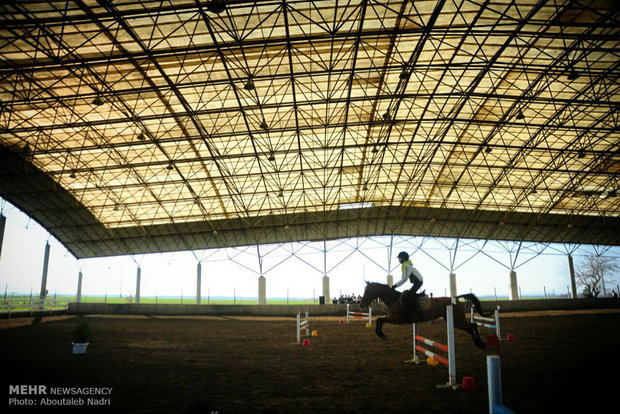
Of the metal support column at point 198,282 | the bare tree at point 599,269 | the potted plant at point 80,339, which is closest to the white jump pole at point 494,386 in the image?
the potted plant at point 80,339

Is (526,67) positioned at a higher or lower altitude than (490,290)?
higher

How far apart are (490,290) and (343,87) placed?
25.3 m

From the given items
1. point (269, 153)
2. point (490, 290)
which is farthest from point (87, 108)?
point (490, 290)

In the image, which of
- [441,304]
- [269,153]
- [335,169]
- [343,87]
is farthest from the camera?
[335,169]

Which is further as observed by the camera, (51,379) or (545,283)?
(545,283)

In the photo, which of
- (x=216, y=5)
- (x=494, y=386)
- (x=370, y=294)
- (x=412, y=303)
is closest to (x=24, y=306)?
(x=216, y=5)

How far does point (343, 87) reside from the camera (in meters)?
19.9

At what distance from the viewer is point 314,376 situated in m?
7.36

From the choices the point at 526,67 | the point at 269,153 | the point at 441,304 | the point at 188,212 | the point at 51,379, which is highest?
the point at 526,67

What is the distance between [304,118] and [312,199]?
1263cm

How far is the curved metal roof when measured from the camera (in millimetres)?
14898

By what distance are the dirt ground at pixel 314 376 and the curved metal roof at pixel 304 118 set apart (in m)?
10.1

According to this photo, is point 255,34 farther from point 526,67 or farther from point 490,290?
point 490,290

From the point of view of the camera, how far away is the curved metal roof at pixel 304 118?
14.9 m
